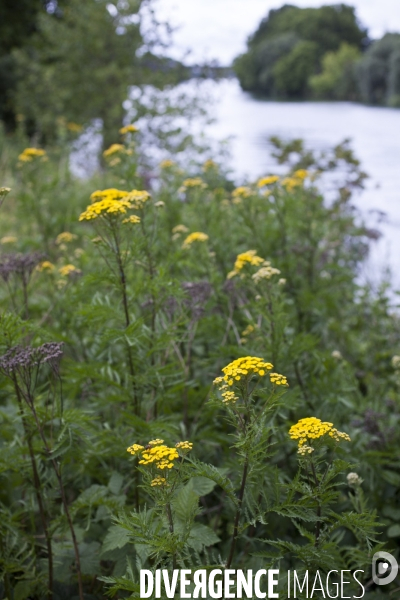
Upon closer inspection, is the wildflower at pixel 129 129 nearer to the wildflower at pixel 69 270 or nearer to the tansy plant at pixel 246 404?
the wildflower at pixel 69 270

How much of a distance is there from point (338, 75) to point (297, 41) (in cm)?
56

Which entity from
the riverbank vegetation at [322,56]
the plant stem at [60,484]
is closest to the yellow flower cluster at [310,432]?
the plant stem at [60,484]

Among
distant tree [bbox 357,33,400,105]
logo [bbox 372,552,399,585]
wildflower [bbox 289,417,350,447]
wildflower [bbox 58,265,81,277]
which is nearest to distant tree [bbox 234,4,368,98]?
distant tree [bbox 357,33,400,105]

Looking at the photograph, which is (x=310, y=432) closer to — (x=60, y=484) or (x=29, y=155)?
(x=60, y=484)

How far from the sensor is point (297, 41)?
616 cm

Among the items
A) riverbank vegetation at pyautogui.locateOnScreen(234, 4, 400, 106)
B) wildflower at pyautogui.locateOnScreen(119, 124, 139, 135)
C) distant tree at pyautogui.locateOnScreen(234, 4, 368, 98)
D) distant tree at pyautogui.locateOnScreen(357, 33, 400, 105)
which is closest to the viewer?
wildflower at pyautogui.locateOnScreen(119, 124, 139, 135)

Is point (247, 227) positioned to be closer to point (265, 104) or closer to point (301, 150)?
point (301, 150)

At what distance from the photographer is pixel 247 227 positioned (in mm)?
2959

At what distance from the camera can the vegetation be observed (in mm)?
A: 1252

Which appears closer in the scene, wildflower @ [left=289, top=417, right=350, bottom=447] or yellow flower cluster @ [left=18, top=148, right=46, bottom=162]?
wildflower @ [left=289, top=417, right=350, bottom=447]

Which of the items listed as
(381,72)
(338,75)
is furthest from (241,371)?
(338,75)

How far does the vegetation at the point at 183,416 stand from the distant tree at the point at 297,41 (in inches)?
139

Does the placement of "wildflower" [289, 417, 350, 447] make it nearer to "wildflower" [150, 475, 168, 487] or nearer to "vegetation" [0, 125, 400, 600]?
"vegetation" [0, 125, 400, 600]

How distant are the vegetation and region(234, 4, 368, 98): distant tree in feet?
11.6
